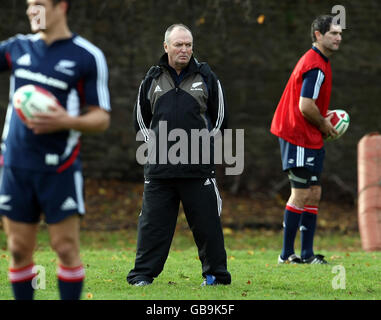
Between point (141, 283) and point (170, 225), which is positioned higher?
point (170, 225)

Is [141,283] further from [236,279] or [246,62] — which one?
[246,62]

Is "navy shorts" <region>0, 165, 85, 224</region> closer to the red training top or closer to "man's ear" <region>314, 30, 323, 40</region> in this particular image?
the red training top

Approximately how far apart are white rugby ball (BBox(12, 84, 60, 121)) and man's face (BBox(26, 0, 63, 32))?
0.38 meters

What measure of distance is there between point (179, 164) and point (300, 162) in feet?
7.22

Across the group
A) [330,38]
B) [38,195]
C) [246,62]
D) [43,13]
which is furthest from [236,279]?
[246,62]

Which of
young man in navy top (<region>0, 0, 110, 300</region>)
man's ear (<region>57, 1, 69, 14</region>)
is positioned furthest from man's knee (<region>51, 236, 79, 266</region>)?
man's ear (<region>57, 1, 69, 14</region>)

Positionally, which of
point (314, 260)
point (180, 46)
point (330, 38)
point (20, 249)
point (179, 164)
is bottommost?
point (314, 260)

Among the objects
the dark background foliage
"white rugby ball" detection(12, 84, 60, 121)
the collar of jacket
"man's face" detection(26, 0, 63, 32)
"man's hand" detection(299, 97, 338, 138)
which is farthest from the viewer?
the dark background foliage

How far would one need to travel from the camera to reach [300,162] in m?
8.58

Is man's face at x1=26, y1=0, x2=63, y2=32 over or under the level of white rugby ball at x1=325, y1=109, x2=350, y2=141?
over

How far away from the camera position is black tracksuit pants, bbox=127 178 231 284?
691 cm

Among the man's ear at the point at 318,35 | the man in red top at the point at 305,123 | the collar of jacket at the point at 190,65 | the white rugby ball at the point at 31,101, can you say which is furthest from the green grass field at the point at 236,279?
the man's ear at the point at 318,35

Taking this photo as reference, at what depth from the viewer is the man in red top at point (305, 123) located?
336 inches

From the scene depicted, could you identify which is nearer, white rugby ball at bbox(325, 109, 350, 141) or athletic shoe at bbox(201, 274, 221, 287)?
athletic shoe at bbox(201, 274, 221, 287)
